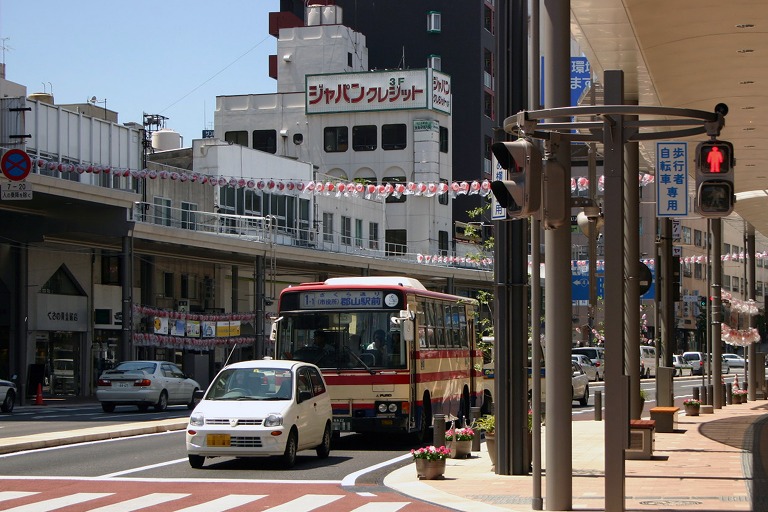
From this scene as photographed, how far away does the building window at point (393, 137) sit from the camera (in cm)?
8831

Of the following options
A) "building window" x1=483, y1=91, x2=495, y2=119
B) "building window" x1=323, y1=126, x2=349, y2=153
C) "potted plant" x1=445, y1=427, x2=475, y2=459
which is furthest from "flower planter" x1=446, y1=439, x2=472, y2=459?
"building window" x1=483, y1=91, x2=495, y2=119

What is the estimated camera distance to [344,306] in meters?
23.9

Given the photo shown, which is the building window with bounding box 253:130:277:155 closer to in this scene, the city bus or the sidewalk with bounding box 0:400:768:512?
the sidewalk with bounding box 0:400:768:512

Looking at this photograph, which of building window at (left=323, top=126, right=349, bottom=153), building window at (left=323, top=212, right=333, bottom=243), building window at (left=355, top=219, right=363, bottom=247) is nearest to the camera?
building window at (left=323, top=212, right=333, bottom=243)

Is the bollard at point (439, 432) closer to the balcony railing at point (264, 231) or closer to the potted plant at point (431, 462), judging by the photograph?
the potted plant at point (431, 462)

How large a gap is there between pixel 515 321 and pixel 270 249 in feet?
133

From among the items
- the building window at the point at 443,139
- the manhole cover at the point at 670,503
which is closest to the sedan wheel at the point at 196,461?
the manhole cover at the point at 670,503

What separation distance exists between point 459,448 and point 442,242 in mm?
69448

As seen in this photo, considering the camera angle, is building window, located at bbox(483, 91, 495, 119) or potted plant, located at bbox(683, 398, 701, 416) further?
building window, located at bbox(483, 91, 495, 119)

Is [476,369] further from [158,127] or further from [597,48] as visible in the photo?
[158,127]

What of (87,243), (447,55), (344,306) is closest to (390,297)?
(344,306)

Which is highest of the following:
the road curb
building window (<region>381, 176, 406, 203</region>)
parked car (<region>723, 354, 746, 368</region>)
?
building window (<region>381, 176, 406, 203</region>)

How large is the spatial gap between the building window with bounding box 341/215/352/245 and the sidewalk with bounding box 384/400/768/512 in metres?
53.8

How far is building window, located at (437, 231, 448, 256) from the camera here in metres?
89.3
